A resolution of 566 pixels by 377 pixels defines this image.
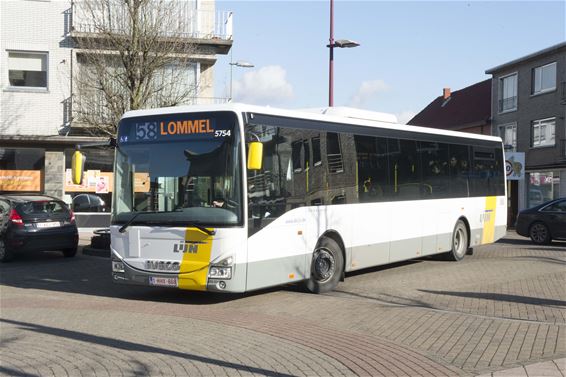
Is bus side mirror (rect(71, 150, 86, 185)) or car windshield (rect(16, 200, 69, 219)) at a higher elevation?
bus side mirror (rect(71, 150, 86, 185))

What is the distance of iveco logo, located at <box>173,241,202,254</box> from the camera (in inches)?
357

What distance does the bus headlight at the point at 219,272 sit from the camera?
29.2 feet

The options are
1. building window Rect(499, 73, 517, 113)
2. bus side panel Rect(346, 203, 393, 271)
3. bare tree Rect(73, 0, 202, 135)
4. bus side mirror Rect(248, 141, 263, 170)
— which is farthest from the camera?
building window Rect(499, 73, 517, 113)

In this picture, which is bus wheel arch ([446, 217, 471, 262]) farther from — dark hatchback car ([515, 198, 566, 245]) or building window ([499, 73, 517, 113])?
building window ([499, 73, 517, 113])

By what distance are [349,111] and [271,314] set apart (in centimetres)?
463

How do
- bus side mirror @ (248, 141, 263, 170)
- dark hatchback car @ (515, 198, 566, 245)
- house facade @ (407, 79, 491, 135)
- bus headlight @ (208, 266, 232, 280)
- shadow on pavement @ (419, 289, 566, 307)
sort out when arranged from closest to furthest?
bus side mirror @ (248, 141, 263, 170)
bus headlight @ (208, 266, 232, 280)
shadow on pavement @ (419, 289, 566, 307)
dark hatchback car @ (515, 198, 566, 245)
house facade @ (407, 79, 491, 135)

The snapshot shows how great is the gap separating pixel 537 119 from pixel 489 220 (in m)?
20.4

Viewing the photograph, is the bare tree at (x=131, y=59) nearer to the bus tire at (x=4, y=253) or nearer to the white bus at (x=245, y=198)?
the bus tire at (x=4, y=253)

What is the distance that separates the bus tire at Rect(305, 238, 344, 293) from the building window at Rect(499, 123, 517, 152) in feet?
94.3

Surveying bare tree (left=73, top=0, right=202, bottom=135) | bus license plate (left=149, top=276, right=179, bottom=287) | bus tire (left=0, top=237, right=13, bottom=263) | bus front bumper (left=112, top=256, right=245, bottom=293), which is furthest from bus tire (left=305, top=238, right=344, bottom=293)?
bus tire (left=0, top=237, right=13, bottom=263)

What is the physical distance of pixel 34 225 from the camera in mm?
14906

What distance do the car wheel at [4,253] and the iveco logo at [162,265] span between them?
6910 mm

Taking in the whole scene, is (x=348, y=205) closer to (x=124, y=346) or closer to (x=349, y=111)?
(x=349, y=111)

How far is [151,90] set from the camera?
16016 millimetres
